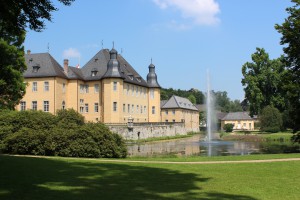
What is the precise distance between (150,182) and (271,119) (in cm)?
5024

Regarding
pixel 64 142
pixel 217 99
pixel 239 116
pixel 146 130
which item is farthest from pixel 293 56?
pixel 217 99

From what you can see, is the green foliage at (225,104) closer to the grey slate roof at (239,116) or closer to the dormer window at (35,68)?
the grey slate roof at (239,116)

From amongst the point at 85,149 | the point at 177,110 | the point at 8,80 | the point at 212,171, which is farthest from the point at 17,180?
the point at 177,110

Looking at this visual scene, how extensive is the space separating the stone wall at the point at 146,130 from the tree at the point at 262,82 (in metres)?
13.2

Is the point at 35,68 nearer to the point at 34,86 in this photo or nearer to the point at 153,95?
the point at 34,86

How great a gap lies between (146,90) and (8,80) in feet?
112

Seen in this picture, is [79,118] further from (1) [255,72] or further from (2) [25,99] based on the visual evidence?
(1) [255,72]

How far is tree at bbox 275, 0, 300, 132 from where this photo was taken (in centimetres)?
2595

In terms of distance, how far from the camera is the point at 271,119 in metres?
56.9

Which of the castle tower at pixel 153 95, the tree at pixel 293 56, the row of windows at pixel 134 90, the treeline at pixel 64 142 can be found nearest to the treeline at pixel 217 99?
the castle tower at pixel 153 95

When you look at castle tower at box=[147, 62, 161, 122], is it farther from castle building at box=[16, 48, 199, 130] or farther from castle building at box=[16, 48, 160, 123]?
castle building at box=[16, 48, 160, 123]

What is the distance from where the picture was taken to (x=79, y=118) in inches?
1272

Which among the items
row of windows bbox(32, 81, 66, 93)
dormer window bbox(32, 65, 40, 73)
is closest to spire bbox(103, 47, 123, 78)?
row of windows bbox(32, 81, 66, 93)

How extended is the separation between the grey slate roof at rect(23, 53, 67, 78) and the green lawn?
3714cm
